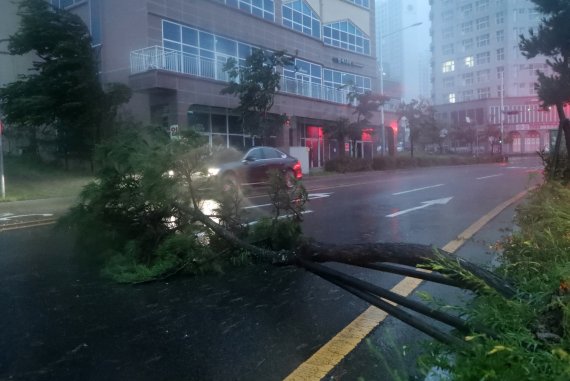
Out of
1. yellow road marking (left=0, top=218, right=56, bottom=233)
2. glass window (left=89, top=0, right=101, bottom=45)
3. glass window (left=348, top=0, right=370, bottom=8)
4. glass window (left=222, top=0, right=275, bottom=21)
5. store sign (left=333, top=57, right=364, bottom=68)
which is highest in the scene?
glass window (left=348, top=0, right=370, bottom=8)

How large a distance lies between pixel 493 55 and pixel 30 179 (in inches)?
581

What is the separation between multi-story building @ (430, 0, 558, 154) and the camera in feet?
17.5

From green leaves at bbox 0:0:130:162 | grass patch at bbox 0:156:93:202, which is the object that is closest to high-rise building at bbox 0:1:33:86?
green leaves at bbox 0:0:130:162

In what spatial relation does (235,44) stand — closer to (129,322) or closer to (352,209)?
(352,209)

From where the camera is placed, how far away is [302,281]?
13.6 ft

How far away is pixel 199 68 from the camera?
18.3 m

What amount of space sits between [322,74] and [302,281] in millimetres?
26593

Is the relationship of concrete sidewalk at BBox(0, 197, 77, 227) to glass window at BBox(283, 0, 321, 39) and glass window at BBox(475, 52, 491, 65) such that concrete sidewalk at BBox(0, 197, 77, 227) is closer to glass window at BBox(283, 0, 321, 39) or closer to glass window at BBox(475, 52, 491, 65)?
glass window at BBox(475, 52, 491, 65)

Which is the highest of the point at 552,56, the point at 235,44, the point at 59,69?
the point at 235,44

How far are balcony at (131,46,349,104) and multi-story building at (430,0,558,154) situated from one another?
4.12 metres

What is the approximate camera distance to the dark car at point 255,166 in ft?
14.8

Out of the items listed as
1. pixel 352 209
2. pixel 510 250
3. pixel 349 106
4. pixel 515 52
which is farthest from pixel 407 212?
pixel 349 106

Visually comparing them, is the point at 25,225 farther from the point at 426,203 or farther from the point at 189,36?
the point at 189,36

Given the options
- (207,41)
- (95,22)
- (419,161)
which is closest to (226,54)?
(207,41)
